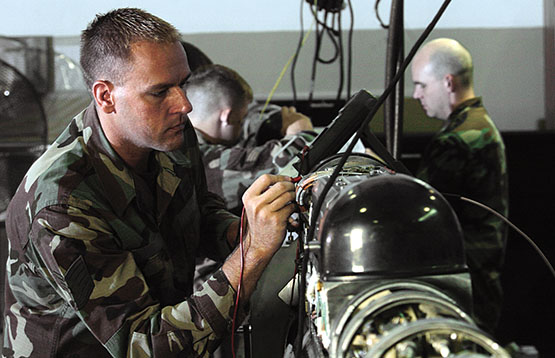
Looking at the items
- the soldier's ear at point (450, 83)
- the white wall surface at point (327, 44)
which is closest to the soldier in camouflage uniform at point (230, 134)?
the soldier's ear at point (450, 83)

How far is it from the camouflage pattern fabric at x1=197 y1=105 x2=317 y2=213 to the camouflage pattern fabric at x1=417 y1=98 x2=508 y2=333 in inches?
28.1

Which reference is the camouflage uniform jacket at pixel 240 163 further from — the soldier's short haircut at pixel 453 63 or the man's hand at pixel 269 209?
the soldier's short haircut at pixel 453 63

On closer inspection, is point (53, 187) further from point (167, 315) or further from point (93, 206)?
point (167, 315)

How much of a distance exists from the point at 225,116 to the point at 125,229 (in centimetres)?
105

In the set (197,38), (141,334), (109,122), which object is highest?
(197,38)

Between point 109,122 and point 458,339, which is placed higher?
point 109,122

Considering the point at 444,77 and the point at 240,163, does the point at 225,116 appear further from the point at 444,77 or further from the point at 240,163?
the point at 444,77

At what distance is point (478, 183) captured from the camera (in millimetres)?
2398

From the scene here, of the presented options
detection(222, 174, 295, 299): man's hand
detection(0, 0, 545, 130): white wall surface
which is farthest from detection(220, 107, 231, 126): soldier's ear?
detection(0, 0, 545, 130): white wall surface

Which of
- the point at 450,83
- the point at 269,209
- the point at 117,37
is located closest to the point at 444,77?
the point at 450,83

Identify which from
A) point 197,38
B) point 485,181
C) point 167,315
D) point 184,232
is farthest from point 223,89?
point 197,38

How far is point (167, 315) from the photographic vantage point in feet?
3.32

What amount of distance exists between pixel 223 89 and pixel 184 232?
2.92 ft

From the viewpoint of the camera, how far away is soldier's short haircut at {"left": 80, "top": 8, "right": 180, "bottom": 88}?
115cm
